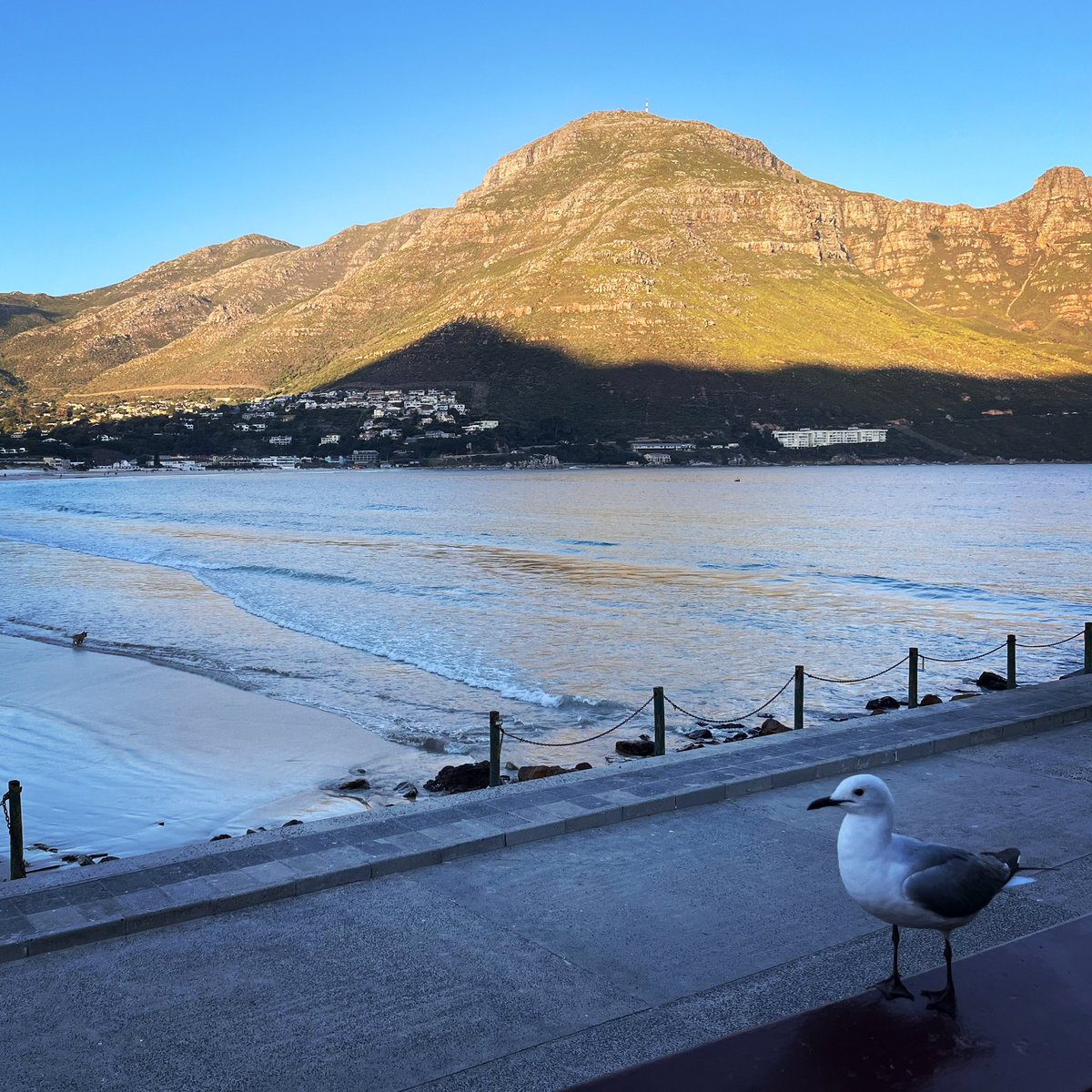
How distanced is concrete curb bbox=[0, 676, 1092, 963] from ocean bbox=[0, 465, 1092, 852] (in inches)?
168

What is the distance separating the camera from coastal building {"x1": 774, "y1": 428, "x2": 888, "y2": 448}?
440 feet

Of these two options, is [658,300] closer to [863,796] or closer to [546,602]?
[546,602]

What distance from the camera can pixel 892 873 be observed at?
12.8ft

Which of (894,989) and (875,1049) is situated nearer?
(875,1049)

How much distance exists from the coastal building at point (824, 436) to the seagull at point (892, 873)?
134526mm

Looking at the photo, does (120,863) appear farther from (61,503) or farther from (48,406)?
(48,406)

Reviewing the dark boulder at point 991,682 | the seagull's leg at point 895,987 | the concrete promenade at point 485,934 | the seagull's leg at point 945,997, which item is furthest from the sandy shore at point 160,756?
the dark boulder at point 991,682

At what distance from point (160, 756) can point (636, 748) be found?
5.75m

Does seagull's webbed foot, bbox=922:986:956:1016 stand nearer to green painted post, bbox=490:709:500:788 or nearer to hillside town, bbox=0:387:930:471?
green painted post, bbox=490:709:500:788

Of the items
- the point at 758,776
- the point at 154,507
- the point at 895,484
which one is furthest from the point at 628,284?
the point at 758,776

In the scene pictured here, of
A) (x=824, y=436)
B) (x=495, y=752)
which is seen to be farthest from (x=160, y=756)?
(x=824, y=436)

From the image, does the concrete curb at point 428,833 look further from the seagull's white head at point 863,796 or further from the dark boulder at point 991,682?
the dark boulder at point 991,682

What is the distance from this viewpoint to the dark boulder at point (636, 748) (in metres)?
11.7

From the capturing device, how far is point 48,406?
18262cm
